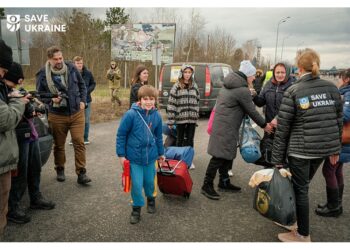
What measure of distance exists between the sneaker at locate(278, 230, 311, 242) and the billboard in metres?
16.1

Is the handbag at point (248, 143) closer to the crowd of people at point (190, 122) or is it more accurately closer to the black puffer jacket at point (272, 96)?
the crowd of people at point (190, 122)

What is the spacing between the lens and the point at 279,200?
2.71 metres

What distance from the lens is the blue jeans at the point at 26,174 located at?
10.5ft

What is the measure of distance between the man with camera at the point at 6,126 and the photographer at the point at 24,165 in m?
0.15

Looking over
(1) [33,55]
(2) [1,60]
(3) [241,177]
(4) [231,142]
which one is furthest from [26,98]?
(1) [33,55]

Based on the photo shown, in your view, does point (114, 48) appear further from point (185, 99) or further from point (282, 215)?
point (282, 215)

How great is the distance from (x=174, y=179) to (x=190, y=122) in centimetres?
157

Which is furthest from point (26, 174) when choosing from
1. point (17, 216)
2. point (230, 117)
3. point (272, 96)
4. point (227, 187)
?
point (272, 96)

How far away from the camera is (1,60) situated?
2.52 meters

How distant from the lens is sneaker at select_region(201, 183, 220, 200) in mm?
3906

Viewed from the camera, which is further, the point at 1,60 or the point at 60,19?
the point at 60,19

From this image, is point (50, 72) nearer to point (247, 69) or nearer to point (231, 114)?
point (231, 114)

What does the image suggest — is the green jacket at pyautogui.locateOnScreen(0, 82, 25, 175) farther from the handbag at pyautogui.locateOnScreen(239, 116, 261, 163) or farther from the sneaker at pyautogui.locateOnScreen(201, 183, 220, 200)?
the handbag at pyautogui.locateOnScreen(239, 116, 261, 163)

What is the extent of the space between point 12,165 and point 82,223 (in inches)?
39.2
